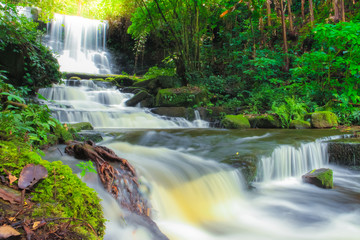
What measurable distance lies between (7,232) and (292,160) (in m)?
5.20

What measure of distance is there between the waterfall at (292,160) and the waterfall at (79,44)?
54.6 feet

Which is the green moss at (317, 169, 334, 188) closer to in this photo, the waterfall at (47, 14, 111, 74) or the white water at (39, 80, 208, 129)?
the white water at (39, 80, 208, 129)

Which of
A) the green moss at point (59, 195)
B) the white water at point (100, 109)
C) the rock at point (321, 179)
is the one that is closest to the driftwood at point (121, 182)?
the green moss at point (59, 195)

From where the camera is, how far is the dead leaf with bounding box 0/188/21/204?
127 cm

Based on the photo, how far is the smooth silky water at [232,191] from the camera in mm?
2791

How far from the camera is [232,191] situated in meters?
3.62

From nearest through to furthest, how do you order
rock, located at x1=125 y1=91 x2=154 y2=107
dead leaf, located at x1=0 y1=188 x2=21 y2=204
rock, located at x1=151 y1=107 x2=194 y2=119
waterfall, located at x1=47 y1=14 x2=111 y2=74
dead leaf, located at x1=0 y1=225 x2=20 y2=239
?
1. dead leaf, located at x1=0 y1=225 x2=20 y2=239
2. dead leaf, located at x1=0 y1=188 x2=21 y2=204
3. rock, located at x1=151 y1=107 x2=194 y2=119
4. rock, located at x1=125 y1=91 x2=154 y2=107
5. waterfall, located at x1=47 y1=14 x2=111 y2=74

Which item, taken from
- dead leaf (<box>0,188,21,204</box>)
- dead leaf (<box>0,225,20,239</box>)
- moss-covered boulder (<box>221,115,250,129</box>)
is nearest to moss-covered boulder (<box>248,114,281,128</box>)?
moss-covered boulder (<box>221,115,250,129</box>)

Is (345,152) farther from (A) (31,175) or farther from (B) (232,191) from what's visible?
(A) (31,175)

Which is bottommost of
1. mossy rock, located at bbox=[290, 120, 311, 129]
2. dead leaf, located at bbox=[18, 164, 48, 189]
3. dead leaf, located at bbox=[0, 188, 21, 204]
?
dead leaf, located at bbox=[0, 188, 21, 204]

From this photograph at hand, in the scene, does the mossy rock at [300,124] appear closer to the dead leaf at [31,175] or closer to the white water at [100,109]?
the white water at [100,109]

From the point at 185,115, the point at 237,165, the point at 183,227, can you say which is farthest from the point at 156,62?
the point at 183,227

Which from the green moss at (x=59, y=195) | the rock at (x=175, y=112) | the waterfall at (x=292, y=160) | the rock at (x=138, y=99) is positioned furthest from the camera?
the rock at (x=138, y=99)

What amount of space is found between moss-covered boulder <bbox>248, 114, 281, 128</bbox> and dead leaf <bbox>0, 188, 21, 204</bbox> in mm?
8239
